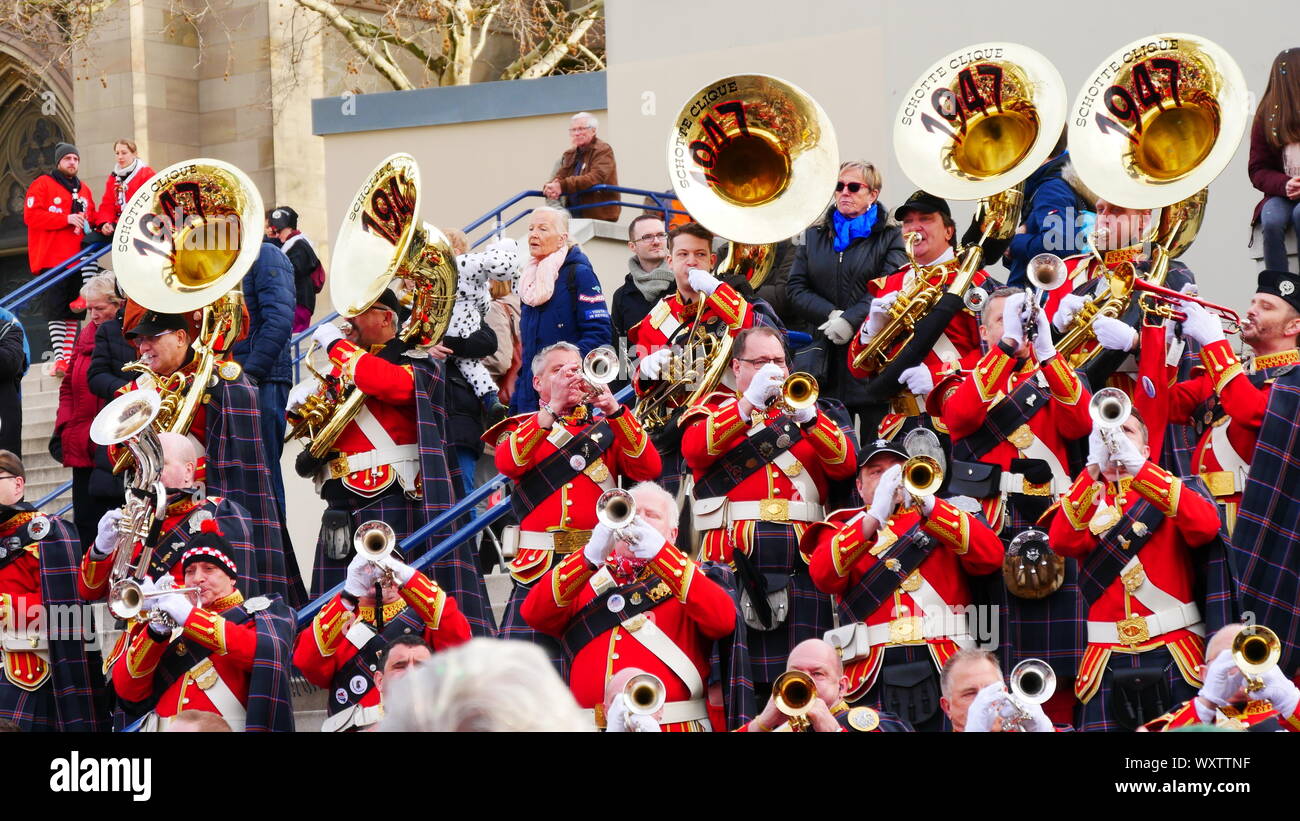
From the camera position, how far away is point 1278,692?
5.15 metres

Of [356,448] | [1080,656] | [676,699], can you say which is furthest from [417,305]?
[1080,656]

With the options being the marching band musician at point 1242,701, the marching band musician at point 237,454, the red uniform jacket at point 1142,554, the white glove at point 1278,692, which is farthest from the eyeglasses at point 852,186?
the white glove at point 1278,692

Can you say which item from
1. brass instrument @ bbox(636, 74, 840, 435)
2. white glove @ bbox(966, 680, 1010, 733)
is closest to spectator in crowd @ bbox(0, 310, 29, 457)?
brass instrument @ bbox(636, 74, 840, 435)

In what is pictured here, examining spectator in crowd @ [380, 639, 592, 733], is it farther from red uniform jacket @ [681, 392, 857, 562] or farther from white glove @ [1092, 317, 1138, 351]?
white glove @ [1092, 317, 1138, 351]

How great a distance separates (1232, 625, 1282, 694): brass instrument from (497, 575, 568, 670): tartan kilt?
2414 millimetres

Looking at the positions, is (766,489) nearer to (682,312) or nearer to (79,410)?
(682,312)

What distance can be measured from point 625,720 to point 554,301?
4117 millimetres

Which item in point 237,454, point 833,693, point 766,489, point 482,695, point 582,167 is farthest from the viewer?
point 582,167

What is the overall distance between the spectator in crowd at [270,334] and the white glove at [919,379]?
327cm

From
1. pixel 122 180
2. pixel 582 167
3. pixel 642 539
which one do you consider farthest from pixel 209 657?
pixel 122 180

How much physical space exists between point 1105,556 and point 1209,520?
13.6 inches

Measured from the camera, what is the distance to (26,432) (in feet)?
43.4
